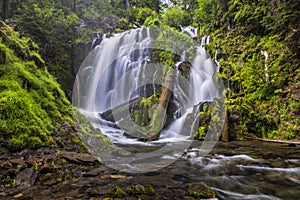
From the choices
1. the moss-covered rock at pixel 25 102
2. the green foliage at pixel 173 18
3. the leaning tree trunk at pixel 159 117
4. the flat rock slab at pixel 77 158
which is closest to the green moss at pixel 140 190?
the flat rock slab at pixel 77 158

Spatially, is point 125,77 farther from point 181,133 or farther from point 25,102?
point 25,102

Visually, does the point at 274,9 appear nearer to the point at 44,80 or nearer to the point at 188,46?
the point at 188,46

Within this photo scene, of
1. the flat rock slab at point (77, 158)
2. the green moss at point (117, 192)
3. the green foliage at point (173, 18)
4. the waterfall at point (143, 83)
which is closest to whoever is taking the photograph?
the green moss at point (117, 192)

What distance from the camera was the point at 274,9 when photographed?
12.4 metres

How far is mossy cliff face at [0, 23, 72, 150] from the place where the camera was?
3.54m

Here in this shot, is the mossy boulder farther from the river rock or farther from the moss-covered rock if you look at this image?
the moss-covered rock

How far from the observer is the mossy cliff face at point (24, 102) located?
3545 millimetres

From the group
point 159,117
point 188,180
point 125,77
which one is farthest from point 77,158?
point 125,77

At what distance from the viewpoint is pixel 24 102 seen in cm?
407

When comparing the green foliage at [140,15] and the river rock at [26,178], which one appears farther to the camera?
the green foliage at [140,15]

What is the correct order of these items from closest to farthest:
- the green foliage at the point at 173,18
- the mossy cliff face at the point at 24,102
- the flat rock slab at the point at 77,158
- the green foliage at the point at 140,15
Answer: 1. the mossy cliff face at the point at 24,102
2. the flat rock slab at the point at 77,158
3. the green foliage at the point at 173,18
4. the green foliage at the point at 140,15

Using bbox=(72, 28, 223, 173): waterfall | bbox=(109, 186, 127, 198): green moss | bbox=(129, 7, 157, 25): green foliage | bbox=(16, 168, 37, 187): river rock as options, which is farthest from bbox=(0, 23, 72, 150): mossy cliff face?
bbox=(129, 7, 157, 25): green foliage

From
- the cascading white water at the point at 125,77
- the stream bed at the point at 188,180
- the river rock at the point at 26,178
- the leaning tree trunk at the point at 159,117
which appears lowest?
the stream bed at the point at 188,180

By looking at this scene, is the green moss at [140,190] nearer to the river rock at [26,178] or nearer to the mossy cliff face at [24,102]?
the river rock at [26,178]
